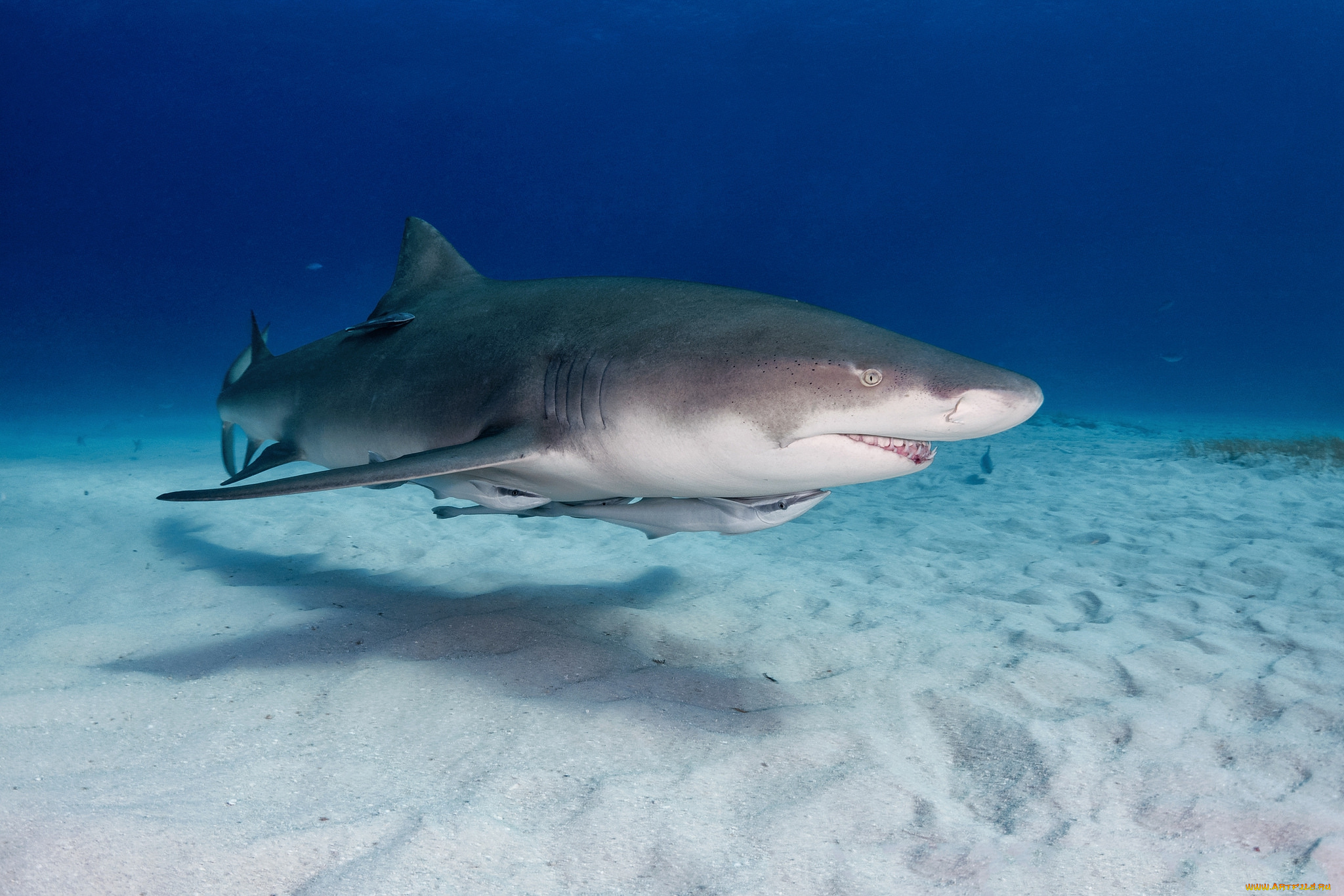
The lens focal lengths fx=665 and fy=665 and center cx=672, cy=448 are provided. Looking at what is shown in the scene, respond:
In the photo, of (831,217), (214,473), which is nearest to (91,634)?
(214,473)

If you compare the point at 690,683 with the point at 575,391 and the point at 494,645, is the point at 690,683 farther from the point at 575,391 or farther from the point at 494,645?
the point at 575,391

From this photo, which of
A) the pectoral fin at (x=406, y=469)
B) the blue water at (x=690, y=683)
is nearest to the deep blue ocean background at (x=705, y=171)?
the blue water at (x=690, y=683)

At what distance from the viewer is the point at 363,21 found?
52.6 meters

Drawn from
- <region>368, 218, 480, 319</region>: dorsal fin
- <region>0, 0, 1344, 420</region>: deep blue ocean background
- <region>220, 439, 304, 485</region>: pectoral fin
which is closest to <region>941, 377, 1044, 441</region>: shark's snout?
<region>368, 218, 480, 319</region>: dorsal fin

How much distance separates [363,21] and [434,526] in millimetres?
61825

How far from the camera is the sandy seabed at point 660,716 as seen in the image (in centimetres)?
173

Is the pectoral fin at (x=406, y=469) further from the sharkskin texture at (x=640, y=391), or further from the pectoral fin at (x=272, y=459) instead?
the pectoral fin at (x=272, y=459)

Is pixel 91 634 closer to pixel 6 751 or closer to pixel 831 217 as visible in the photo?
pixel 6 751

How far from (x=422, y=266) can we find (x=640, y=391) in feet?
8.37

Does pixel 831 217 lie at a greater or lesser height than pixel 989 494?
greater

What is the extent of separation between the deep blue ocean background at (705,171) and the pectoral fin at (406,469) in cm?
3516

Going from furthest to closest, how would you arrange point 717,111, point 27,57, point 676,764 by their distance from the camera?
point 717,111, point 27,57, point 676,764

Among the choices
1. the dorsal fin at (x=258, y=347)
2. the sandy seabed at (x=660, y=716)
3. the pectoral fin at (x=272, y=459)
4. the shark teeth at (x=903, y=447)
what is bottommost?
the sandy seabed at (x=660, y=716)

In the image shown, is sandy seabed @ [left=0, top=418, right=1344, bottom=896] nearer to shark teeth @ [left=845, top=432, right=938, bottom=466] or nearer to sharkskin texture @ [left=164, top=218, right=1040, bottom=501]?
sharkskin texture @ [left=164, top=218, right=1040, bottom=501]
